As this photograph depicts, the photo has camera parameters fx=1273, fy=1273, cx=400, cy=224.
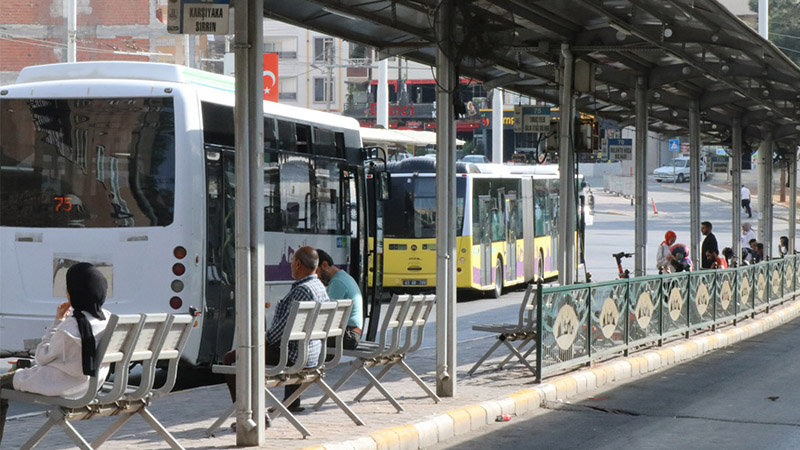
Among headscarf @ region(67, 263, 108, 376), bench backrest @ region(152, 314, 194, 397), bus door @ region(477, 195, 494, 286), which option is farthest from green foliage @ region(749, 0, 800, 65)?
headscarf @ region(67, 263, 108, 376)

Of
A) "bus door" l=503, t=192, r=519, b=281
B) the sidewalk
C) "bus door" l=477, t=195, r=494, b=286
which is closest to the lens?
the sidewalk

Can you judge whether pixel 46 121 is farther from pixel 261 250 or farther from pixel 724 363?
pixel 724 363

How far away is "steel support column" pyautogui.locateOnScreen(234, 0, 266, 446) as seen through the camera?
8953 millimetres

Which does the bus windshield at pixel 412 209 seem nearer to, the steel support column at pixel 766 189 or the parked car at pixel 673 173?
the steel support column at pixel 766 189

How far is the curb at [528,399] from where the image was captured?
9.79m

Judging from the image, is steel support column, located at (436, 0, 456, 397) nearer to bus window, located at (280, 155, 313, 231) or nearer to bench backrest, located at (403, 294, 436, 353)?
bench backrest, located at (403, 294, 436, 353)

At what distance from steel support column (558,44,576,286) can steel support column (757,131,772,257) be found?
15.3m

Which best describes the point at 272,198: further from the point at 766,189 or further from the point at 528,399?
the point at 766,189

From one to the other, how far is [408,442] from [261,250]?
6.82ft

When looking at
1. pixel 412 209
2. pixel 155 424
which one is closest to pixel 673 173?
pixel 412 209

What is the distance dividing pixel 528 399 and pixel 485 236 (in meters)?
17.5

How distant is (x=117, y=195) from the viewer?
13.3m

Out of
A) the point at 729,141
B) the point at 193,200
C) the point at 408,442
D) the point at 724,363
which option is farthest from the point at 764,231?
the point at 408,442

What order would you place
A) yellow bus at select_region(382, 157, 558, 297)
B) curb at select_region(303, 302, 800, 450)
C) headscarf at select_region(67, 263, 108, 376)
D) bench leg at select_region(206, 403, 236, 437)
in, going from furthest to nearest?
yellow bus at select_region(382, 157, 558, 297)
curb at select_region(303, 302, 800, 450)
bench leg at select_region(206, 403, 236, 437)
headscarf at select_region(67, 263, 108, 376)
